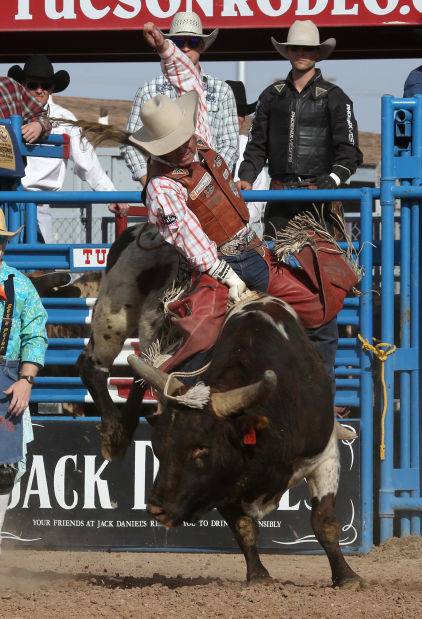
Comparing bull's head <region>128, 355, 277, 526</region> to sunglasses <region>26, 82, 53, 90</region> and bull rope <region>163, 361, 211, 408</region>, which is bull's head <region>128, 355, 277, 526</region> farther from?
sunglasses <region>26, 82, 53, 90</region>

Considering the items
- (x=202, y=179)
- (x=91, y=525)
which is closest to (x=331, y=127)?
(x=202, y=179)

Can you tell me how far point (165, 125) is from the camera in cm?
553

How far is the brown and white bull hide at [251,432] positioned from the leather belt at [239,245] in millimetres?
281

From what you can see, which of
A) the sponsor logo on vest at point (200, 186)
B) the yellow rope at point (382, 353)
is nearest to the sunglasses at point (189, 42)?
the sponsor logo on vest at point (200, 186)

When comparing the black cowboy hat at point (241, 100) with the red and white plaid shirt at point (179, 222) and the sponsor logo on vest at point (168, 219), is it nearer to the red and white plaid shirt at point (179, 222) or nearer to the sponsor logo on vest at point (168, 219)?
the red and white plaid shirt at point (179, 222)

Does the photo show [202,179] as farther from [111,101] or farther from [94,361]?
[111,101]

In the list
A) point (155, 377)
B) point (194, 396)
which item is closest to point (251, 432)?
point (194, 396)

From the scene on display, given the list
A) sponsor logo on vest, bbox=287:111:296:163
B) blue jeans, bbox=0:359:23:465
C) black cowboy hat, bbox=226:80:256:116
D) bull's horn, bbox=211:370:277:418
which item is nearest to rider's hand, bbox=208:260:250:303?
bull's horn, bbox=211:370:277:418

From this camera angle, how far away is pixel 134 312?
21.4ft

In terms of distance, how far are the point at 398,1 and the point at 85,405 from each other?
3.66 m

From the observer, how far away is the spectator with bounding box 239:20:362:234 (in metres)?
7.25

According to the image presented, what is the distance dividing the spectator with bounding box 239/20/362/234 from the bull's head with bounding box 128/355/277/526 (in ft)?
8.69

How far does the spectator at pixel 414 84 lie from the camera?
307 inches

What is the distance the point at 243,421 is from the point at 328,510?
96 centimetres
